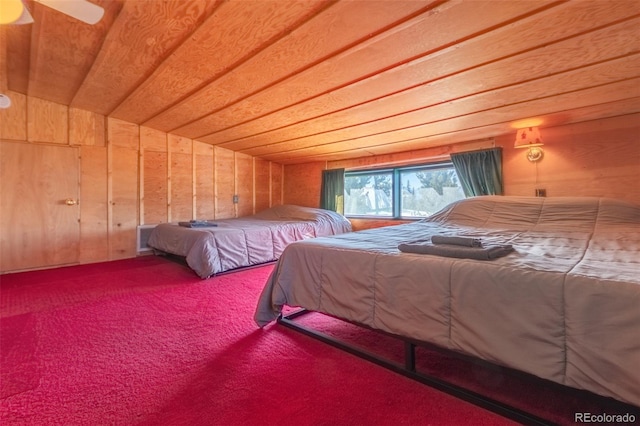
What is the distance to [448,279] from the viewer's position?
4.53 feet

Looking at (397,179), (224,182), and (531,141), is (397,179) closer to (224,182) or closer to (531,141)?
(531,141)

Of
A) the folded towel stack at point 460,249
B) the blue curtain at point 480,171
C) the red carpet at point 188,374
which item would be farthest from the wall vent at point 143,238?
the blue curtain at point 480,171

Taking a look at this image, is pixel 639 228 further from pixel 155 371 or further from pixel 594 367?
pixel 155 371

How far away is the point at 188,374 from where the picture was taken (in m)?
1.59

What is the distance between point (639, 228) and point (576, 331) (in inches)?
74.3

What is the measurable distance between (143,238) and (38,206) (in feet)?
4.18

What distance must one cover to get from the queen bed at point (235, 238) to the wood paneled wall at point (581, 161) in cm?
219

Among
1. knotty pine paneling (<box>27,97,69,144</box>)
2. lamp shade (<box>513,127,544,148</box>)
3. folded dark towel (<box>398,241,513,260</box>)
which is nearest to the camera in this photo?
folded dark towel (<box>398,241,513,260</box>)

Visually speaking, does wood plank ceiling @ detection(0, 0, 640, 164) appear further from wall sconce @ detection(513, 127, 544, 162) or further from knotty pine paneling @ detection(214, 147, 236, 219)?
knotty pine paneling @ detection(214, 147, 236, 219)

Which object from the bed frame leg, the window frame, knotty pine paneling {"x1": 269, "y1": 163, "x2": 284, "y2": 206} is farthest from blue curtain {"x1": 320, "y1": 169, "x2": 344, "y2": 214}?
the bed frame leg

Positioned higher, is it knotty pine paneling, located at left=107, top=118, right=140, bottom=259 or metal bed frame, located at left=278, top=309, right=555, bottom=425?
knotty pine paneling, located at left=107, top=118, right=140, bottom=259

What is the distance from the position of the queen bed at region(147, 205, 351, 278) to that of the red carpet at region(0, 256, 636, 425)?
831 mm
